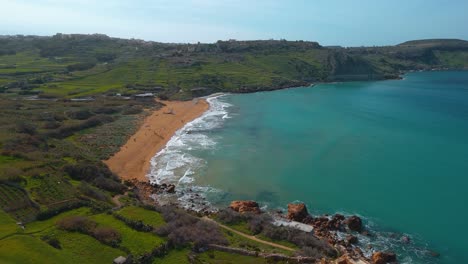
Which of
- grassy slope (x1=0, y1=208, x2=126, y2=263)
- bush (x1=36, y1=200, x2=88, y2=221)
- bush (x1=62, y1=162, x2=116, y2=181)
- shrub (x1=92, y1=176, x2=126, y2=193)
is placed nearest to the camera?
grassy slope (x1=0, y1=208, x2=126, y2=263)

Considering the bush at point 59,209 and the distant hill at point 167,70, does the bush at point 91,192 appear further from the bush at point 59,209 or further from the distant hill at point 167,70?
the distant hill at point 167,70

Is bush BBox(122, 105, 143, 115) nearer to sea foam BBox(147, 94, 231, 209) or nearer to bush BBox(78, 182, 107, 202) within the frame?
sea foam BBox(147, 94, 231, 209)

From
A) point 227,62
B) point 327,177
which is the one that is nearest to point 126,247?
point 327,177

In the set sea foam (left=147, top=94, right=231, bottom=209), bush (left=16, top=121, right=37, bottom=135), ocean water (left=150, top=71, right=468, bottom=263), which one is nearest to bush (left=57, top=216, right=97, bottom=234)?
sea foam (left=147, top=94, right=231, bottom=209)

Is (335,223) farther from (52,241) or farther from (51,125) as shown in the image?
(51,125)

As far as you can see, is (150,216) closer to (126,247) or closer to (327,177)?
(126,247)
